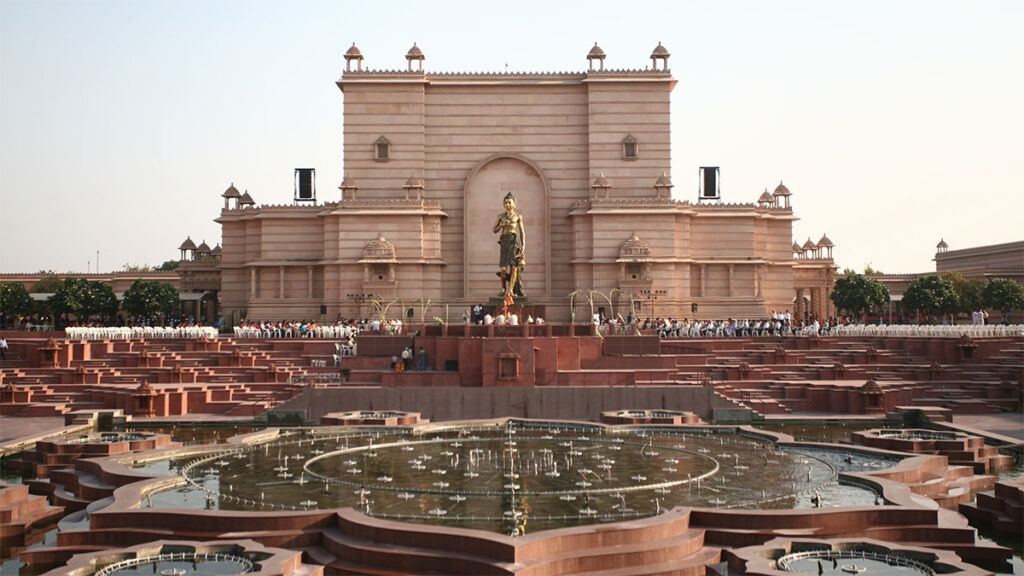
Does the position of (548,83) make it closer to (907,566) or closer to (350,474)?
(350,474)

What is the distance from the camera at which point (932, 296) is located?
246 feet

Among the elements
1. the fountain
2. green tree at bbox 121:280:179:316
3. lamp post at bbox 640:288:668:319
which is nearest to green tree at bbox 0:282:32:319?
green tree at bbox 121:280:179:316

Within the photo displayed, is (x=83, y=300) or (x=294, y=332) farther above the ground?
(x=83, y=300)

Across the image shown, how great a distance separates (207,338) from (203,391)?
13.3 m

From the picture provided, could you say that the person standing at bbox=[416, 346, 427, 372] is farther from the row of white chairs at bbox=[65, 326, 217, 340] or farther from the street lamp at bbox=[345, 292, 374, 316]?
the street lamp at bbox=[345, 292, 374, 316]

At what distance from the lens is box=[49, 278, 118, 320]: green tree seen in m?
70.0

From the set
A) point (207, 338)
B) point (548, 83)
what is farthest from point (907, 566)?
point (548, 83)

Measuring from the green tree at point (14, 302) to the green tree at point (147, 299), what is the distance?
6.15 metres

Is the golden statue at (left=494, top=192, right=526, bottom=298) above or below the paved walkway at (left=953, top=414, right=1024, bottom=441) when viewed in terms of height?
above

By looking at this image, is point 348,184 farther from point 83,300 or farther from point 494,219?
point 83,300

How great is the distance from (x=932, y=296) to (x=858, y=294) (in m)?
5.57

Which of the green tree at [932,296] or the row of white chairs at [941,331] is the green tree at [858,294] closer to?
the green tree at [932,296]

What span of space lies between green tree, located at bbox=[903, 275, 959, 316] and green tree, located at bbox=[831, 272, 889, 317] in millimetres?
2577

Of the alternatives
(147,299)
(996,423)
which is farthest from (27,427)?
(147,299)
